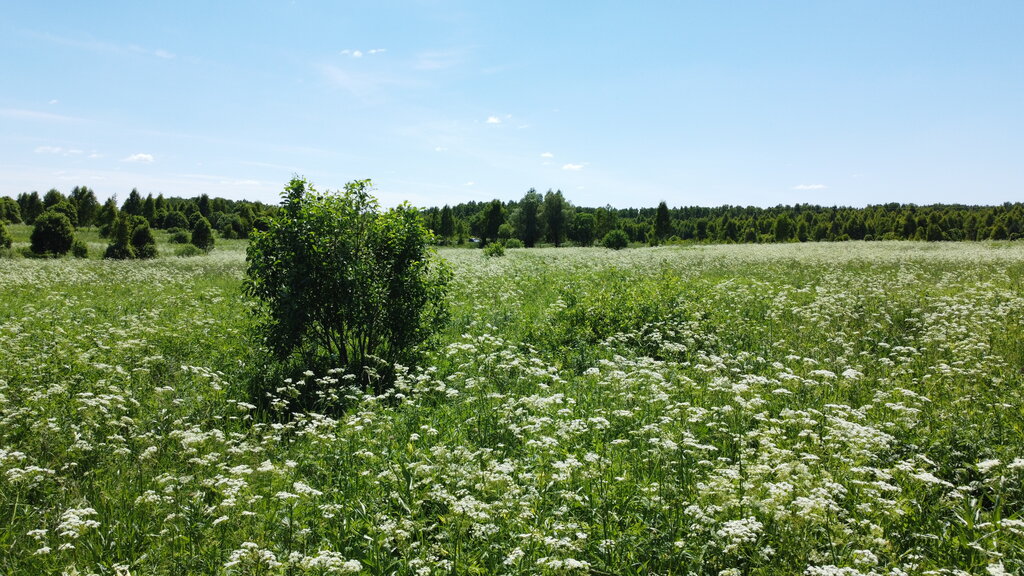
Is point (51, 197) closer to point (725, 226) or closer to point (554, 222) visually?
point (554, 222)

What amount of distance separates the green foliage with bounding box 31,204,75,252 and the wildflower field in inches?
1460

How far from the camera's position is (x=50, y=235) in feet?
125

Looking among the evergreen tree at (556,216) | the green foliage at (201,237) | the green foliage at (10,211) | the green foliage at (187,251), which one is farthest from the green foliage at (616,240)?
the green foliage at (10,211)

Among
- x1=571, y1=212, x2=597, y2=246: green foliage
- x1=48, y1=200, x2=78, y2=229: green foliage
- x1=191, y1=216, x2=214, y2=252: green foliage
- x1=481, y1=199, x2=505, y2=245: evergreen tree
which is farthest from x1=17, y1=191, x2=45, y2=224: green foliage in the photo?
x1=571, y1=212, x2=597, y2=246: green foliage

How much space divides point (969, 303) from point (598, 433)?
11.3 meters

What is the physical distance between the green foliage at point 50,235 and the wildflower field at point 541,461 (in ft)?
122

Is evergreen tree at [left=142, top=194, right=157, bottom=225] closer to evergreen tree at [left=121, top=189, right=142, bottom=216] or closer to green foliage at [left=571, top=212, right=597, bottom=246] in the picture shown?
evergreen tree at [left=121, top=189, right=142, bottom=216]

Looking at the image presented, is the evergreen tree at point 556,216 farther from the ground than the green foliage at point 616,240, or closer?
farther from the ground

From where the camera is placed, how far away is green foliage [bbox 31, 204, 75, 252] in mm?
37812

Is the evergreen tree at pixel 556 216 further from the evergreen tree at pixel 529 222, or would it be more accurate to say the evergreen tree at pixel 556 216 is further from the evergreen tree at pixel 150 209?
the evergreen tree at pixel 150 209

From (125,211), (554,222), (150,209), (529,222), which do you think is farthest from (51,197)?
(554,222)

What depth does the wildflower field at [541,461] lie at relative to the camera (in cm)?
368

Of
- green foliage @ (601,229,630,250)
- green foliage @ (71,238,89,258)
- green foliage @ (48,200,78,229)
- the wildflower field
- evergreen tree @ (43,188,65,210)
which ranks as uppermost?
evergreen tree @ (43,188,65,210)

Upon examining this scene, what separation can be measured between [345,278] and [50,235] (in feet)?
146
